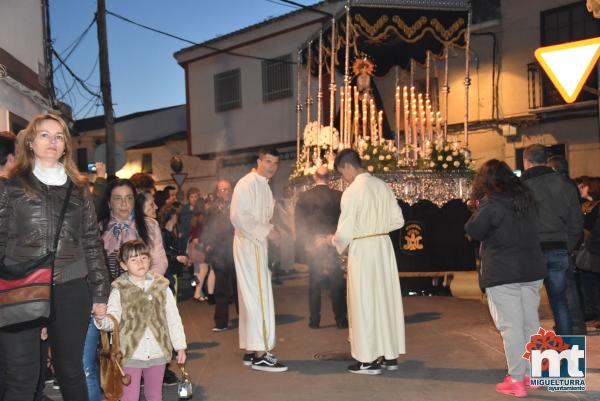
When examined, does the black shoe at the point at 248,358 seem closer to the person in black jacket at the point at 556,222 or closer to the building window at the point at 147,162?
the person in black jacket at the point at 556,222

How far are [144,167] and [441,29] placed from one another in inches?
984

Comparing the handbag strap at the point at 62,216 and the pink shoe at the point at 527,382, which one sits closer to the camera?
the handbag strap at the point at 62,216

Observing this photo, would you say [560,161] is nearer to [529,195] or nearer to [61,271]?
[529,195]

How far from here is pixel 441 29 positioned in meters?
12.7

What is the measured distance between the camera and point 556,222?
23.3 feet

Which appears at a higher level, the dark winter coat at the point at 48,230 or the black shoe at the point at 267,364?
the dark winter coat at the point at 48,230

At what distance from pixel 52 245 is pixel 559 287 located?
4695mm

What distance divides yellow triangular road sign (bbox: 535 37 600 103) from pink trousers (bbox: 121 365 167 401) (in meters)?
4.25

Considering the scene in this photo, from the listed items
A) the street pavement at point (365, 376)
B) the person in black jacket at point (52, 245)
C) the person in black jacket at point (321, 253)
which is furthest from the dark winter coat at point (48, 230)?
the person in black jacket at point (321, 253)

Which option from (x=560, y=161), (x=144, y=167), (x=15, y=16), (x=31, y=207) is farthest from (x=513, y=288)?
(x=144, y=167)

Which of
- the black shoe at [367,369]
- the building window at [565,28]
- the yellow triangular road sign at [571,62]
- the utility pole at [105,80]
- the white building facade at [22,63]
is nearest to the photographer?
the yellow triangular road sign at [571,62]

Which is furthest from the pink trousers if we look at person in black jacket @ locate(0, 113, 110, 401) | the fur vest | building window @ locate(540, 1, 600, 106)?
building window @ locate(540, 1, 600, 106)

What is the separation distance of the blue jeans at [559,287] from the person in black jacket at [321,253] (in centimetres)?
319

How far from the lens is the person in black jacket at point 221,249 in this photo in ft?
31.7
